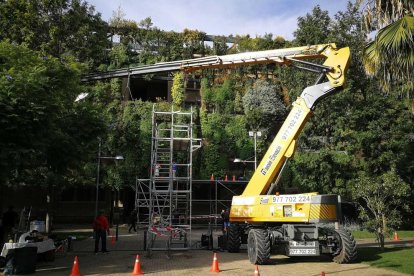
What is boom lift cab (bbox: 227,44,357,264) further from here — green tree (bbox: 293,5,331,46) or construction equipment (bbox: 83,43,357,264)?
green tree (bbox: 293,5,331,46)

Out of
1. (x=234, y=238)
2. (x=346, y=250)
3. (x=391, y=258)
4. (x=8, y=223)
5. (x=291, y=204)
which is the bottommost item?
(x=391, y=258)

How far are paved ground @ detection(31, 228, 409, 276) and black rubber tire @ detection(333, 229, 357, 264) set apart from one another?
227 millimetres

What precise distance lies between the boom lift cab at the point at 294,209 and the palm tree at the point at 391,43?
385 cm

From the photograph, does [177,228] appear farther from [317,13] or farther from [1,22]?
[317,13]

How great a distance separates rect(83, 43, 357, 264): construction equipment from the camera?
12.9 meters

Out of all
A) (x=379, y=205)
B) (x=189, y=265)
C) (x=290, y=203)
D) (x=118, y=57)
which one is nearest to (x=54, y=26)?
(x=118, y=57)

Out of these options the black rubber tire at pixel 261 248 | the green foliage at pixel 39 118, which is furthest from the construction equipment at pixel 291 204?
the green foliage at pixel 39 118

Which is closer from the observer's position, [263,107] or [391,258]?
[391,258]

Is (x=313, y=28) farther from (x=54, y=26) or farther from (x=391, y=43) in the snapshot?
(x=391, y=43)

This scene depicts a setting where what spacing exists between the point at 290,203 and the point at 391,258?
4.21m

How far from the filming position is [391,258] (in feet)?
46.0

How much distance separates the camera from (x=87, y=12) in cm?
3048

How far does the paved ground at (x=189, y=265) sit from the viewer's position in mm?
11875

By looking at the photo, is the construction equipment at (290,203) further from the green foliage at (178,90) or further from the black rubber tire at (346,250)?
the green foliage at (178,90)
